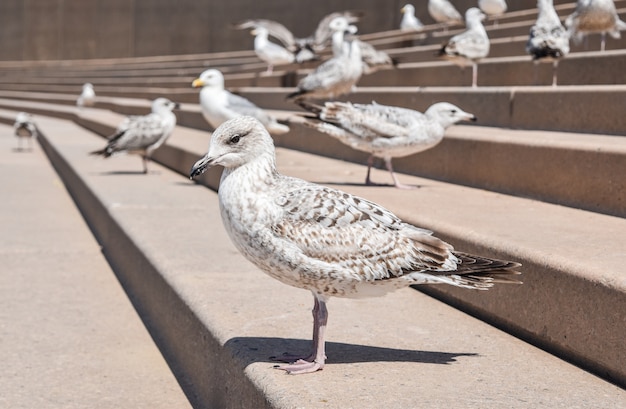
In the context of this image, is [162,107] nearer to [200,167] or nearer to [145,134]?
[145,134]

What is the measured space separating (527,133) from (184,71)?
597 inches

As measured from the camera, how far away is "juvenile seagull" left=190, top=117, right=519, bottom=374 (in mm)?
2639

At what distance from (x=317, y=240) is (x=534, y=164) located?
2.62 metres

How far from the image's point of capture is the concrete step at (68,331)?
344 centimetres

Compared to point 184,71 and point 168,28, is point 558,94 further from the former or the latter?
point 168,28

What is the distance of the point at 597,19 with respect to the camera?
7738mm

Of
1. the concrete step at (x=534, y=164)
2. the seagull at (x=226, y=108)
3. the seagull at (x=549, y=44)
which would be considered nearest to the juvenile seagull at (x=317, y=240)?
the concrete step at (x=534, y=164)

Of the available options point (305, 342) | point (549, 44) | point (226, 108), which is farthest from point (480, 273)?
point (226, 108)

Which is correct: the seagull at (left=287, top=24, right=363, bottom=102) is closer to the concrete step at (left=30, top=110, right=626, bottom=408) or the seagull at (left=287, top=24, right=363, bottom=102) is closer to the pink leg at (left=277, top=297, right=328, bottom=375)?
the concrete step at (left=30, top=110, right=626, bottom=408)

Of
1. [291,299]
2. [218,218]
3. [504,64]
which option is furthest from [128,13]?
[291,299]

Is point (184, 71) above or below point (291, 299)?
above

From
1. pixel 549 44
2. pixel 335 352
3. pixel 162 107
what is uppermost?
pixel 549 44

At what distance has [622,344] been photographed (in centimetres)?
270

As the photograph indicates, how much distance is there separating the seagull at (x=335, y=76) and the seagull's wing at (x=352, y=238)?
5686mm
